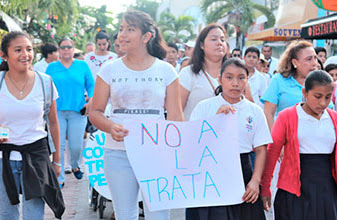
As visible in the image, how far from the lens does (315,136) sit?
4.11 m

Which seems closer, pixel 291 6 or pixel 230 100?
pixel 230 100

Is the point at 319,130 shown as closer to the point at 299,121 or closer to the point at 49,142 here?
the point at 299,121

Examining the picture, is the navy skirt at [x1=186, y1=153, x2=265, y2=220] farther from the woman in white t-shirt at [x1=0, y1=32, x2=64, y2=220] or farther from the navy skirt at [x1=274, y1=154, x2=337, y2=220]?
the woman in white t-shirt at [x1=0, y1=32, x2=64, y2=220]

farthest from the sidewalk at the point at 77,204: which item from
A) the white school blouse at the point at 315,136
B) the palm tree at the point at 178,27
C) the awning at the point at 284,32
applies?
the palm tree at the point at 178,27

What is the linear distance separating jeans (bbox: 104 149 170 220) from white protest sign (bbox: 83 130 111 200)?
1975mm

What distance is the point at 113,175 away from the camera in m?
3.77

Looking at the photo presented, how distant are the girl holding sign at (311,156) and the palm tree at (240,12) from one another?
1124 inches

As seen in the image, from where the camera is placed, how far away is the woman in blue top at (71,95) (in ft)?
24.9

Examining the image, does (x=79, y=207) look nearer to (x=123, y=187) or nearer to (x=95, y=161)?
(x=95, y=161)

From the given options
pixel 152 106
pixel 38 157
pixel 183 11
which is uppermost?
pixel 183 11

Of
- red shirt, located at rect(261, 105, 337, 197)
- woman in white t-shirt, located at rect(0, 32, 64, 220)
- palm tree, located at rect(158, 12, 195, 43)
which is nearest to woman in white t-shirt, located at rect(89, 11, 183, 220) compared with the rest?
woman in white t-shirt, located at rect(0, 32, 64, 220)

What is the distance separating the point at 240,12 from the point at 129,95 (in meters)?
31.1

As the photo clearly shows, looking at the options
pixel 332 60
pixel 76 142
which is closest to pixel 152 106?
pixel 76 142

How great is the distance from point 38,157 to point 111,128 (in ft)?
2.84
